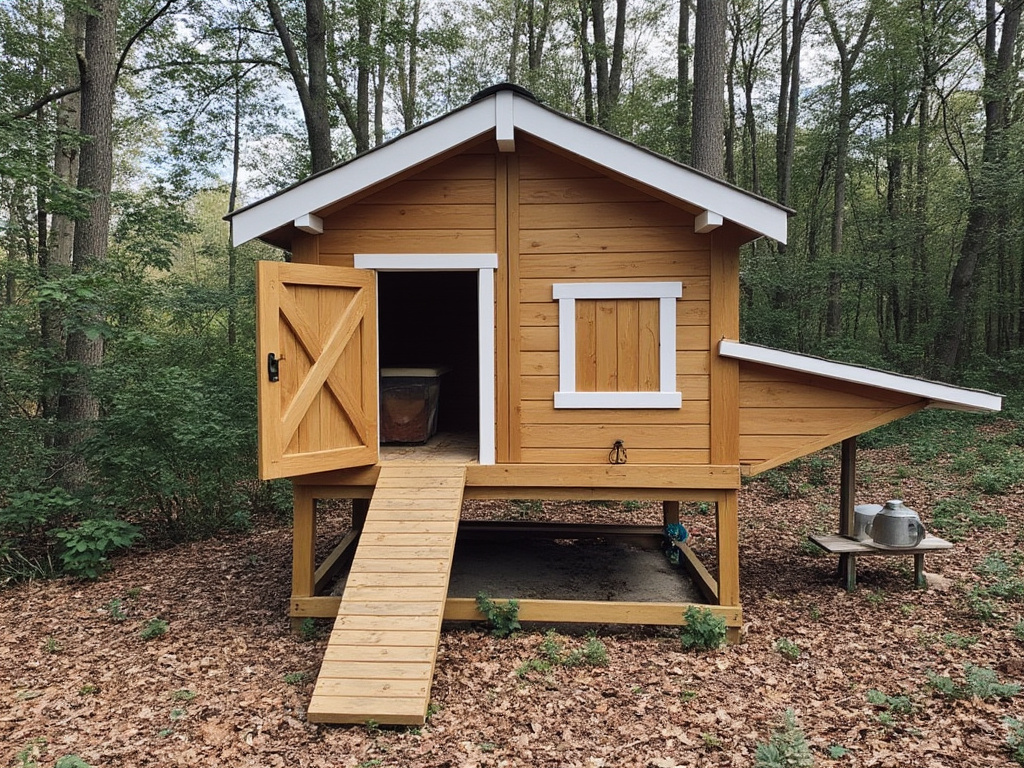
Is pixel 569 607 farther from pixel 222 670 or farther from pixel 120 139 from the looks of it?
pixel 120 139

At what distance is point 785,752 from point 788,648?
1.47 meters

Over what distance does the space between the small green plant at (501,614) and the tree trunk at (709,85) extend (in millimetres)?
6318

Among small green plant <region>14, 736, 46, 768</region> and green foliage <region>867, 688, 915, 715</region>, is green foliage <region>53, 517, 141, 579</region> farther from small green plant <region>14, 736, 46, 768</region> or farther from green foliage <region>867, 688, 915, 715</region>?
green foliage <region>867, 688, 915, 715</region>

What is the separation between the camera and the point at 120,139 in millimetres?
16062

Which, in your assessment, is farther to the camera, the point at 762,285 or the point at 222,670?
the point at 762,285

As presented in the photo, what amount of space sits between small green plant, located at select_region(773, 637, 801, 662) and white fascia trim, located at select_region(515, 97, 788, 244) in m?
2.93

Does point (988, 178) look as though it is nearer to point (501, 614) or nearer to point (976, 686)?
point (976, 686)

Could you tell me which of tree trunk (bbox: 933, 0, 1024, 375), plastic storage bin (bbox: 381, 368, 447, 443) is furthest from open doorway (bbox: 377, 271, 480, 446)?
tree trunk (bbox: 933, 0, 1024, 375)

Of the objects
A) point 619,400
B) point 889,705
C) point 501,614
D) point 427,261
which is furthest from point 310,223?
point 889,705

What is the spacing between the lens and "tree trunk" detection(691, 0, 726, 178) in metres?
8.26

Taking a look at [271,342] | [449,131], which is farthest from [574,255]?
[271,342]

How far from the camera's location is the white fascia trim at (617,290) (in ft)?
15.7

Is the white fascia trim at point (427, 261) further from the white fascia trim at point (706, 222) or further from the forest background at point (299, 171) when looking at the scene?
the forest background at point (299, 171)

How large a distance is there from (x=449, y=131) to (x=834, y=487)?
8.14 metres
